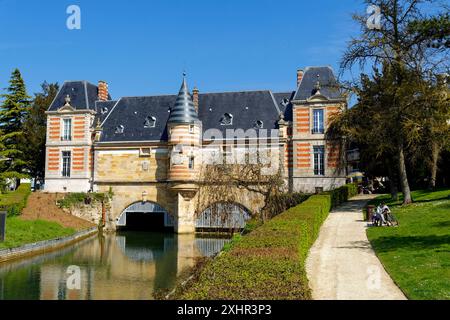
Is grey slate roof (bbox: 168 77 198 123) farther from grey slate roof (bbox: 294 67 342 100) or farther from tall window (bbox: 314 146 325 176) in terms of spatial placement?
tall window (bbox: 314 146 325 176)

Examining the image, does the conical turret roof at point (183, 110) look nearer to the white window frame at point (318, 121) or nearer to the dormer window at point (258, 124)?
the dormer window at point (258, 124)

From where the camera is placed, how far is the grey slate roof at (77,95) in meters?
36.7

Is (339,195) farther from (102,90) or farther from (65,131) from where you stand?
(102,90)

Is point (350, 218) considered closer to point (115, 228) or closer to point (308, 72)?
point (308, 72)

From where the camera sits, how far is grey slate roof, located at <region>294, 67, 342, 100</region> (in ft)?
107

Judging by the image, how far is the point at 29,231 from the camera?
26.2 m

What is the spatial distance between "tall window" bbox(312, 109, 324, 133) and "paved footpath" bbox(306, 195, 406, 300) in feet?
45.5

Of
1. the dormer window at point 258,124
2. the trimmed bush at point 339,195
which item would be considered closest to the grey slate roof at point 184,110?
the dormer window at point 258,124

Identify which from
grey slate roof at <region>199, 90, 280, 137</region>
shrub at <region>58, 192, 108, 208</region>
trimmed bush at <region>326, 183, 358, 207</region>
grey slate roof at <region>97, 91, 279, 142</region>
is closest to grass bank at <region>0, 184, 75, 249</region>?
shrub at <region>58, 192, 108, 208</region>

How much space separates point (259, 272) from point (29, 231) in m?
20.9

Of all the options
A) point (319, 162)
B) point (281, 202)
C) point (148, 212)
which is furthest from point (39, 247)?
point (319, 162)

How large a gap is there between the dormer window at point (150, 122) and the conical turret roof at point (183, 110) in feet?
10.4

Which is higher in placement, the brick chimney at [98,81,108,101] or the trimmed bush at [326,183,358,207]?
the brick chimney at [98,81,108,101]
